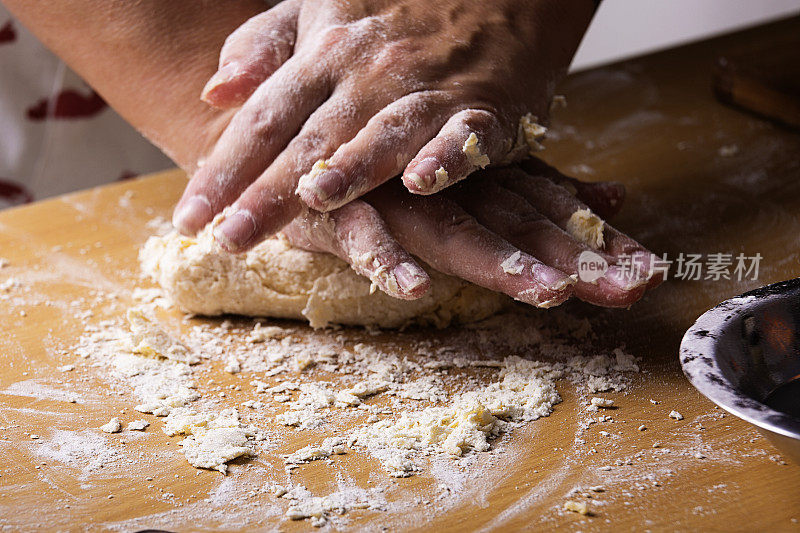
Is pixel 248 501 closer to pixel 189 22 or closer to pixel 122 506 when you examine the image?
pixel 122 506

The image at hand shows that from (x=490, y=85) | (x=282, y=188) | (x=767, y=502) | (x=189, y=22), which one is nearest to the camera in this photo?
(x=767, y=502)

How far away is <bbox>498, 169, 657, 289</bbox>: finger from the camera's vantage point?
0.98 m

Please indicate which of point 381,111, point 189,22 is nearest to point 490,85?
point 381,111

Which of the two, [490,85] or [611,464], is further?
[490,85]

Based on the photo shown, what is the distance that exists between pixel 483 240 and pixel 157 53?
587mm

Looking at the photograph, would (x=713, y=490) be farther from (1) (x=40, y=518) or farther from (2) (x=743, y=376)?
(1) (x=40, y=518)

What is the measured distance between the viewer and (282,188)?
0.96m

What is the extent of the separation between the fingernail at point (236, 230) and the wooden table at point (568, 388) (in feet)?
0.72

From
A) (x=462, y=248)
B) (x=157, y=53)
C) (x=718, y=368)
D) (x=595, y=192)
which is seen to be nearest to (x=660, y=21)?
(x=595, y=192)

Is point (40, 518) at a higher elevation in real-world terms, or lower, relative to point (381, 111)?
lower

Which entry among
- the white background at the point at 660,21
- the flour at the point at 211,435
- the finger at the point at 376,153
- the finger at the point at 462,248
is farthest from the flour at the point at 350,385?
the white background at the point at 660,21

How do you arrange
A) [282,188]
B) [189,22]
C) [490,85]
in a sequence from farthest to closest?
[189,22] → [490,85] → [282,188]

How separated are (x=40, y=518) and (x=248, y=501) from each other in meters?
0.19

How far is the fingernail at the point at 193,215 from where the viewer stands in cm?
99
